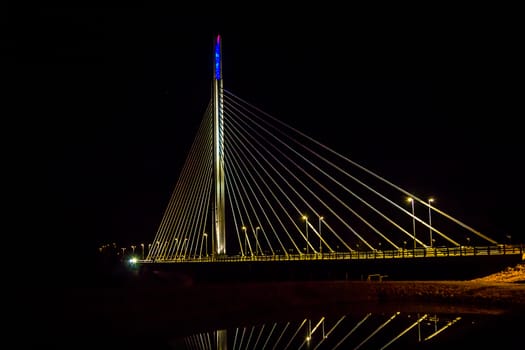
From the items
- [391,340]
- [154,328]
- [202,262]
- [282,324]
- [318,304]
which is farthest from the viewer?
[202,262]

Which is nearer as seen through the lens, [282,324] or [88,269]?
[282,324]

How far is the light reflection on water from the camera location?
44.1ft

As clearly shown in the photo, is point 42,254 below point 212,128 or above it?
below

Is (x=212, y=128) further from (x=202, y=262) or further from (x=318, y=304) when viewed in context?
(x=318, y=304)

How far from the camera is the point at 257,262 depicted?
3083cm

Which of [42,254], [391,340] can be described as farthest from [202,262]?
[391,340]

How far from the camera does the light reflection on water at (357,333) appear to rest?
13445 mm

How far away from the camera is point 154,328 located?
17.0 meters

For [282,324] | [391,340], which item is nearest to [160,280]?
[282,324]

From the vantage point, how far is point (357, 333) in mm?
16500

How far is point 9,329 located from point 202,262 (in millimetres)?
20443

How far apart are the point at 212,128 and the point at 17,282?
1745cm

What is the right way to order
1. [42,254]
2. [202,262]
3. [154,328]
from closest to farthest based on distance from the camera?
[154,328] < [42,254] < [202,262]

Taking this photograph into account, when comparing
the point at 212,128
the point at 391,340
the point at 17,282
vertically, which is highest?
the point at 212,128
